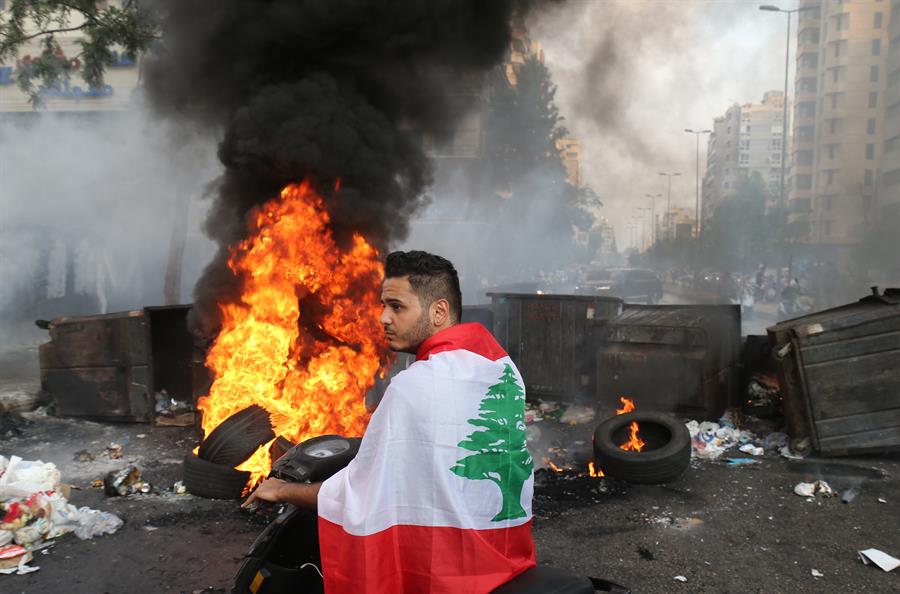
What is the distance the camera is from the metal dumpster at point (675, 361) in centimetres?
805

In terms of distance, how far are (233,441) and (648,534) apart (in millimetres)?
3658

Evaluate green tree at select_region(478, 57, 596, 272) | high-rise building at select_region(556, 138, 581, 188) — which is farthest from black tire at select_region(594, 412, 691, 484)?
high-rise building at select_region(556, 138, 581, 188)

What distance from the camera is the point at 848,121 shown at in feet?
112

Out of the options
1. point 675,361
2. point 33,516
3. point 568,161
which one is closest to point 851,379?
point 675,361

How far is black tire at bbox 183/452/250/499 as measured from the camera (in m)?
5.75

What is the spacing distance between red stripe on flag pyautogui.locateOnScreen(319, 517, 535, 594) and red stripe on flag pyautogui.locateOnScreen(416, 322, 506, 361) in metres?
0.53

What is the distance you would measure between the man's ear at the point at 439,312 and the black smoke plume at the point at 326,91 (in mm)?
5363

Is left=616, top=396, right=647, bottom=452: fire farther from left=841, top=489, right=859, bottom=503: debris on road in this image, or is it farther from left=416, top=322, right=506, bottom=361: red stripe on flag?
left=416, top=322, right=506, bottom=361: red stripe on flag

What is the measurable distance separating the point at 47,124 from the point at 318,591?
21502mm

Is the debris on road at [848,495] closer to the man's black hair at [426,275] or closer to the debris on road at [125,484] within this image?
the man's black hair at [426,275]

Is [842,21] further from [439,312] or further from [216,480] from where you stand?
[439,312]

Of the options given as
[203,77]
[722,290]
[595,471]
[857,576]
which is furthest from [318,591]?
→ [722,290]

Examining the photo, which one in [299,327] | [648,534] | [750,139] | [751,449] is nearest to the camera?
[648,534]

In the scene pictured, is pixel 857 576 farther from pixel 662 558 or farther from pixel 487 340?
pixel 487 340
